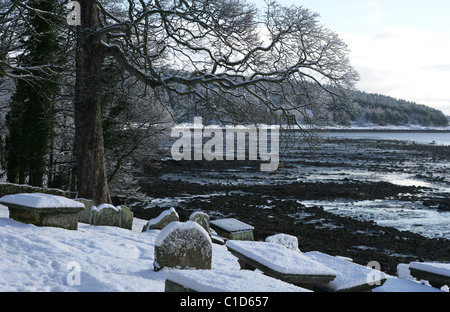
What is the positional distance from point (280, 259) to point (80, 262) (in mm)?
2836

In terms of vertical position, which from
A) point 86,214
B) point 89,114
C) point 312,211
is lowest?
point 312,211

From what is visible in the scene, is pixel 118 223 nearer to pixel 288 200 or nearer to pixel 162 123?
pixel 162 123

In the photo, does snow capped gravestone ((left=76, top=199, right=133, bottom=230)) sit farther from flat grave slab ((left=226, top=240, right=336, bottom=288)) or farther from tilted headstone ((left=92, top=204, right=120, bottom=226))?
flat grave slab ((left=226, top=240, right=336, bottom=288))

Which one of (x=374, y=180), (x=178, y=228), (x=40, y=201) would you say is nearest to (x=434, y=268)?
(x=178, y=228)

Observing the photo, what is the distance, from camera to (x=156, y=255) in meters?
6.28

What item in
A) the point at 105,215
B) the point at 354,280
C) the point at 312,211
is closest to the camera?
the point at 354,280

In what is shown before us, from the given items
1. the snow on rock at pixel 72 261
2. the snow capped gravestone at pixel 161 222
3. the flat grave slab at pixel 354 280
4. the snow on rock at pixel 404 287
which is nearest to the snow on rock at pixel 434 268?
the snow on rock at pixel 404 287

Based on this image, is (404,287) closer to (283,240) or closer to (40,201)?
(283,240)

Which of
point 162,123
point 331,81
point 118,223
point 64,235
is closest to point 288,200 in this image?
point 162,123

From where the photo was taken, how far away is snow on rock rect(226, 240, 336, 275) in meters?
5.48

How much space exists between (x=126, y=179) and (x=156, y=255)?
1686 cm

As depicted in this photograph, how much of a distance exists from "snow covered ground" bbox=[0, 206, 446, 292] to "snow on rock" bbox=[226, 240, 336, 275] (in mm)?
417

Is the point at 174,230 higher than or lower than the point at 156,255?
higher

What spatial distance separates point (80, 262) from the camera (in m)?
6.30
